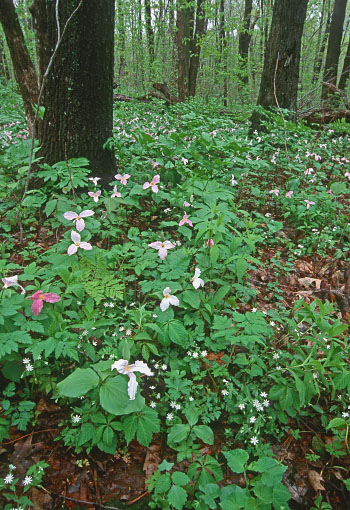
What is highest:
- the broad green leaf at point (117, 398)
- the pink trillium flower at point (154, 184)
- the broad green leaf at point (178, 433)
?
the pink trillium flower at point (154, 184)

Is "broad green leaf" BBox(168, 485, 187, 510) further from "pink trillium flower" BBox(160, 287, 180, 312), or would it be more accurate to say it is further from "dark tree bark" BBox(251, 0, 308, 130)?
"dark tree bark" BBox(251, 0, 308, 130)

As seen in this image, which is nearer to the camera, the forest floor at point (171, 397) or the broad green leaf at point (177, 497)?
the broad green leaf at point (177, 497)

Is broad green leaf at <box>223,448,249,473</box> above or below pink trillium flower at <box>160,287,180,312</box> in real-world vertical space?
below

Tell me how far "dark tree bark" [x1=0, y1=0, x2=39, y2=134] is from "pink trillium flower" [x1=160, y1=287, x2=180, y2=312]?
3538 mm

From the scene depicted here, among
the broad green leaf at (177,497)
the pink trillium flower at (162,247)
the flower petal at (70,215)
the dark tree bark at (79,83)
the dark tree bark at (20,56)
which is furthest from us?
the dark tree bark at (20,56)

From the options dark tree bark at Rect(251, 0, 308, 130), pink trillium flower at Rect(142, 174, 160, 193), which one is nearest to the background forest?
pink trillium flower at Rect(142, 174, 160, 193)

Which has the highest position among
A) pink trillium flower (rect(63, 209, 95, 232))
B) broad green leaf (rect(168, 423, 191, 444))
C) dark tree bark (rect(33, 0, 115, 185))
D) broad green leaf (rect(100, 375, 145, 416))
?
dark tree bark (rect(33, 0, 115, 185))

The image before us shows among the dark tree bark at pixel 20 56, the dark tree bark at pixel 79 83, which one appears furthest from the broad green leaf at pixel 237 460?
the dark tree bark at pixel 20 56

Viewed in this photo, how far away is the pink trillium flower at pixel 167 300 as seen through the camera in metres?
1.98

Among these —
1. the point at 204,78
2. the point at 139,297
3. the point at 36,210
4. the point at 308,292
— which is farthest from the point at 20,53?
the point at 204,78

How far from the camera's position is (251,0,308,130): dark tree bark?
17.3ft

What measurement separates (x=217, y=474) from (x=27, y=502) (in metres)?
0.85

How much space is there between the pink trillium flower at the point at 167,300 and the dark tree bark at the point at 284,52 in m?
4.58

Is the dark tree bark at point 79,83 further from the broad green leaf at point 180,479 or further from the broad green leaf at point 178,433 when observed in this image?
the broad green leaf at point 180,479
